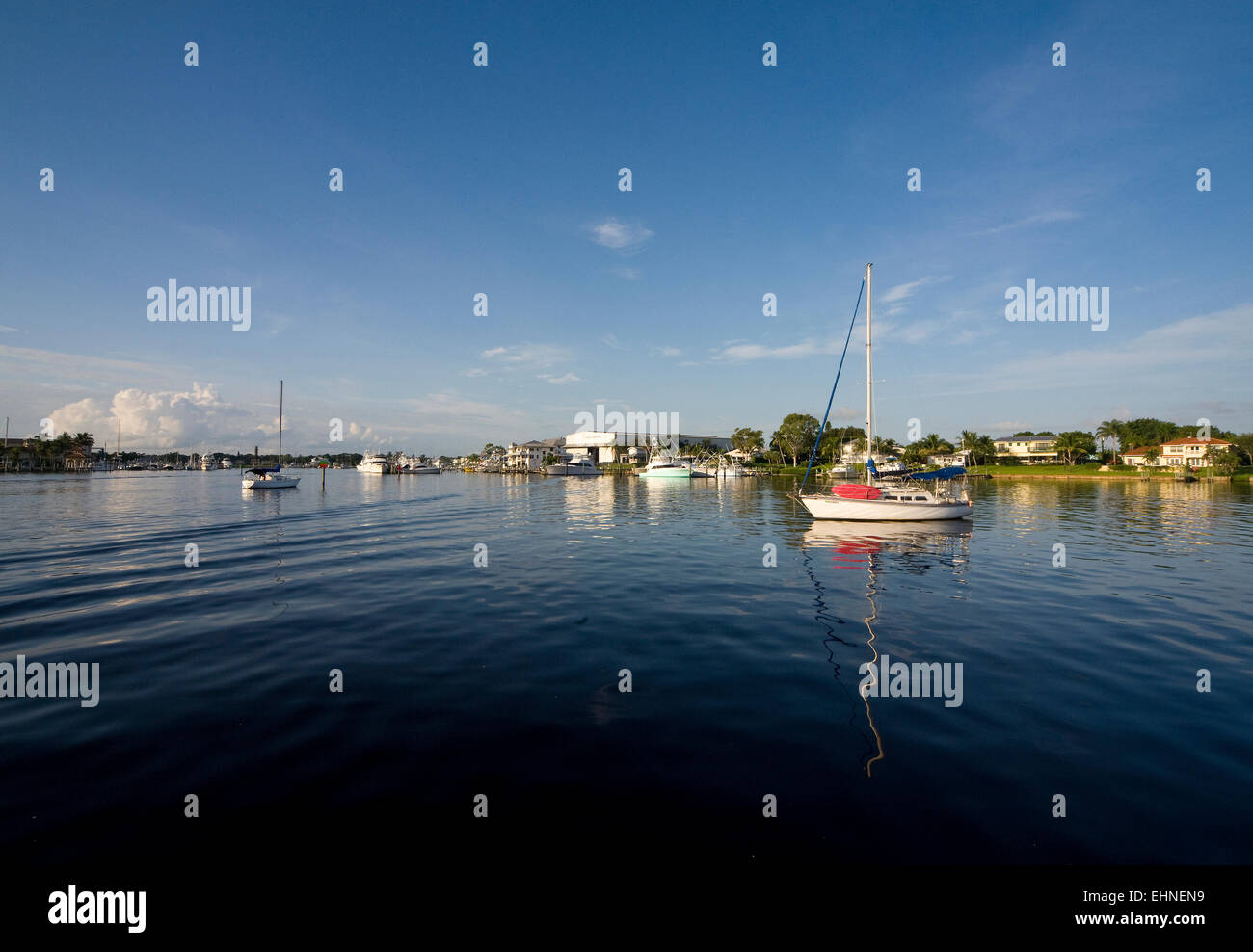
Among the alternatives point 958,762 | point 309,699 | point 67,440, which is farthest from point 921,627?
point 67,440

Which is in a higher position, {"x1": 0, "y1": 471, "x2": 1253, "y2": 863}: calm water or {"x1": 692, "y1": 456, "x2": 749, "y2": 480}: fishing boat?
{"x1": 692, "y1": 456, "x2": 749, "y2": 480}: fishing boat

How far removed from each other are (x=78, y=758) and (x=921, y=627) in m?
15.9

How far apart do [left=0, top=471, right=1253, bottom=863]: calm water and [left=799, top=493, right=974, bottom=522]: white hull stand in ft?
44.0

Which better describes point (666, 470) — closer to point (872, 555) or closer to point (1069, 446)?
point (872, 555)

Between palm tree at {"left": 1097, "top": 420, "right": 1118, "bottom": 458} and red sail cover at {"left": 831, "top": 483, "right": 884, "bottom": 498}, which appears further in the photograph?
palm tree at {"left": 1097, "top": 420, "right": 1118, "bottom": 458}

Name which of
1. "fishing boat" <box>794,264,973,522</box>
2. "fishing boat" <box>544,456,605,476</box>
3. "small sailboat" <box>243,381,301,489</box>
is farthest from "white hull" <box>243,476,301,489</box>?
"fishing boat" <box>544,456,605,476</box>

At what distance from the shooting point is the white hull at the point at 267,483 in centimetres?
6844

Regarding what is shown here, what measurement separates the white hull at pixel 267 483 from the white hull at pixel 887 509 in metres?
69.2

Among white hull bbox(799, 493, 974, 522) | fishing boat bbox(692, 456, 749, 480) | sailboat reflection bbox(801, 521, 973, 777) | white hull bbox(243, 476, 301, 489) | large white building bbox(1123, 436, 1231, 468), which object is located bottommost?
sailboat reflection bbox(801, 521, 973, 777)

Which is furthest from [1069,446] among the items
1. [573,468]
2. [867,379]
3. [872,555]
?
[872,555]

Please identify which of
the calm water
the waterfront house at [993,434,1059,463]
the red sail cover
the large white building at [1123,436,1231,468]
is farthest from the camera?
the waterfront house at [993,434,1059,463]

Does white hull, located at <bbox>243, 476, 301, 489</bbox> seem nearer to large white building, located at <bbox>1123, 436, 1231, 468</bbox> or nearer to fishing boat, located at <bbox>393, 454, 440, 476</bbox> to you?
fishing boat, located at <bbox>393, 454, 440, 476</bbox>

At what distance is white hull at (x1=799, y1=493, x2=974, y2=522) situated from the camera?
34.1 meters

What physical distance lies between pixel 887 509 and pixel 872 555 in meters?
11.8
